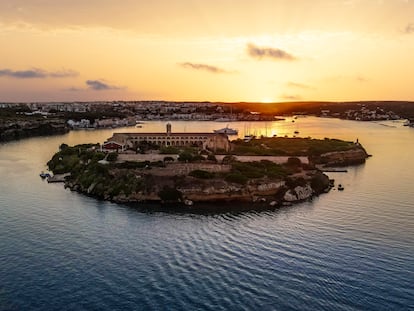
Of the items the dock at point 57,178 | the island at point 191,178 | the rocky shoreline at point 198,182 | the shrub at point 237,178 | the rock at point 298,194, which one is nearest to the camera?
the rocky shoreline at point 198,182

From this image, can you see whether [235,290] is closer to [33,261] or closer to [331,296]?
[331,296]

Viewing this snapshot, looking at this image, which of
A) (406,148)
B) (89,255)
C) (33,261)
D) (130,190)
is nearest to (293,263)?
(89,255)

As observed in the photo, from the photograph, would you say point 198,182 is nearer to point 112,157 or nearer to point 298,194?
point 298,194

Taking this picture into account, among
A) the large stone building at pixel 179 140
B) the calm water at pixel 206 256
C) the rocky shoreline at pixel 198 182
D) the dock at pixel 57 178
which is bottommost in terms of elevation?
the calm water at pixel 206 256

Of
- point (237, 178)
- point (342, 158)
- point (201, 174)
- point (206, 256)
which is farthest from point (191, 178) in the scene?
point (342, 158)

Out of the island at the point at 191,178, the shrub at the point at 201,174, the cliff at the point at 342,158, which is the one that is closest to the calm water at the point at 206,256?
the island at the point at 191,178

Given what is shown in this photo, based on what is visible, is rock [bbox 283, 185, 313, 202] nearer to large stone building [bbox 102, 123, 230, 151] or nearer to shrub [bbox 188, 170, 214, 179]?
shrub [bbox 188, 170, 214, 179]

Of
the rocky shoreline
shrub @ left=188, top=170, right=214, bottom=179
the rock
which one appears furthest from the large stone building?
the rock

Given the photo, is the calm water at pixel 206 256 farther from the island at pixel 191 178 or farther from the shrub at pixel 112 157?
the shrub at pixel 112 157
